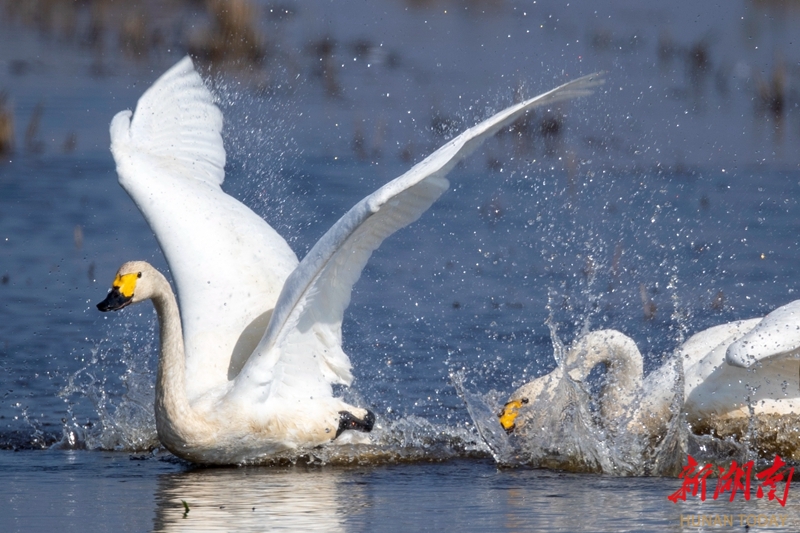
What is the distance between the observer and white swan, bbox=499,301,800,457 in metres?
7.41

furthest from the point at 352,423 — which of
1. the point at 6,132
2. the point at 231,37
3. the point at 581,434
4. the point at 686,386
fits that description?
the point at 231,37

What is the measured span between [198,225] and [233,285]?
409mm

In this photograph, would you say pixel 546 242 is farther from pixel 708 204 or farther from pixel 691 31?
pixel 691 31

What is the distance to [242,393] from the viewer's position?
276 inches

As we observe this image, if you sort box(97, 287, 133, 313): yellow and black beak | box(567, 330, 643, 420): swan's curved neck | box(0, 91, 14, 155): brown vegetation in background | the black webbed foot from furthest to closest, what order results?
box(0, 91, 14, 155): brown vegetation in background → box(567, 330, 643, 420): swan's curved neck → the black webbed foot → box(97, 287, 133, 313): yellow and black beak

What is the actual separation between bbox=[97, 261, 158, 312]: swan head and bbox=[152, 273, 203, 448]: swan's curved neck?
0.07 m

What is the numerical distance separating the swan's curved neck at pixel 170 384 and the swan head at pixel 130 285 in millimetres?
71

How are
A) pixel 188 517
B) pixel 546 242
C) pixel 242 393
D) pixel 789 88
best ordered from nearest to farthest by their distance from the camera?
1. pixel 188 517
2. pixel 242 393
3. pixel 546 242
4. pixel 789 88

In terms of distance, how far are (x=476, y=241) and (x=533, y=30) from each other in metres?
11.7

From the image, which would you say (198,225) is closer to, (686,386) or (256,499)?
(256,499)

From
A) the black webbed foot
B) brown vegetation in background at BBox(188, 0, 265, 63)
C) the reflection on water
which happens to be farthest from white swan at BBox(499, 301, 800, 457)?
brown vegetation in background at BBox(188, 0, 265, 63)

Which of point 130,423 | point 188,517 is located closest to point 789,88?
point 130,423

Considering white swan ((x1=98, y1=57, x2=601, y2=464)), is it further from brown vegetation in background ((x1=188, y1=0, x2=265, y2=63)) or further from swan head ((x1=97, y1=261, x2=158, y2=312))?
brown vegetation in background ((x1=188, y1=0, x2=265, y2=63))

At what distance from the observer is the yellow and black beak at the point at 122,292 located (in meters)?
6.70
